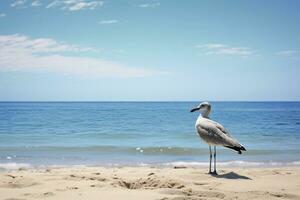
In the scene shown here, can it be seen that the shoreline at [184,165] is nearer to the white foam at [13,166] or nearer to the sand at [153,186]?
the white foam at [13,166]

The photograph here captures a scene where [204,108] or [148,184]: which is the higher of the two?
[204,108]

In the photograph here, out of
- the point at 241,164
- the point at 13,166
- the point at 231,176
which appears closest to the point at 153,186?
the point at 231,176

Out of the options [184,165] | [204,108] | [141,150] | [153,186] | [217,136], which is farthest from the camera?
[141,150]

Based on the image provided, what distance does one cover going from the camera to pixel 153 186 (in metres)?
6.48

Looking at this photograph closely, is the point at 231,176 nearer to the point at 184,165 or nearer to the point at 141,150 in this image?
the point at 184,165

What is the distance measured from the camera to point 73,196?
548 cm

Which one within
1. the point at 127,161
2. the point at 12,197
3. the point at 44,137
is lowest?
the point at 12,197

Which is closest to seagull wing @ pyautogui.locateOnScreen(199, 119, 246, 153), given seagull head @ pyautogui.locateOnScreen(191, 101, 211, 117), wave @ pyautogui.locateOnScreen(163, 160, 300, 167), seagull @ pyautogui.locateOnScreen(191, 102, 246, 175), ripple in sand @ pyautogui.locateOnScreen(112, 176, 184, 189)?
seagull @ pyautogui.locateOnScreen(191, 102, 246, 175)

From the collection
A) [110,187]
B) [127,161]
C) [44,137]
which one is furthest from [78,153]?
[110,187]

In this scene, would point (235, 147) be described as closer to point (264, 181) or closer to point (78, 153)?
point (264, 181)

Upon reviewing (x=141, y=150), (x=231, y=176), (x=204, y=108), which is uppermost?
(x=204, y=108)

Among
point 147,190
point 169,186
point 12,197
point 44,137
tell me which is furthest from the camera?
point 44,137

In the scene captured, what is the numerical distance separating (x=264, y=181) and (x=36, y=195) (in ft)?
13.1

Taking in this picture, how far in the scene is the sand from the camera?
5617 mm
